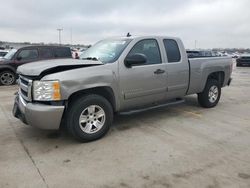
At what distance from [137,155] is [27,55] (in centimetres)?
999

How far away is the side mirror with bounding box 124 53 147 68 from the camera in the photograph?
5.20 meters

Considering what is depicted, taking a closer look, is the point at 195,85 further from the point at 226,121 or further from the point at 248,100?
the point at 248,100

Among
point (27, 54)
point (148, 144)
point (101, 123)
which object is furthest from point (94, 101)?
point (27, 54)

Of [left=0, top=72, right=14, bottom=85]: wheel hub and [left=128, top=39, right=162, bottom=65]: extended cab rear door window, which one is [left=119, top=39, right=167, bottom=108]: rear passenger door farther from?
[left=0, top=72, right=14, bottom=85]: wheel hub

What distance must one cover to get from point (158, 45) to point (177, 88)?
1.08 metres

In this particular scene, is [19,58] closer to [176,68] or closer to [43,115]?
[176,68]

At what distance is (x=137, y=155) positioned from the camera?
434 centimetres

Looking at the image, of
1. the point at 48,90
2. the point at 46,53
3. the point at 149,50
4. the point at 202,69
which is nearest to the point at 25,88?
the point at 48,90

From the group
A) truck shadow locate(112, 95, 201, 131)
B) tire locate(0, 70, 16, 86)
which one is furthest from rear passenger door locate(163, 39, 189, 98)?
tire locate(0, 70, 16, 86)

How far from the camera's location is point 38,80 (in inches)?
178

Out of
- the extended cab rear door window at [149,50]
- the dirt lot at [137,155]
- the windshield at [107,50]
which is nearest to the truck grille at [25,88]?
the dirt lot at [137,155]

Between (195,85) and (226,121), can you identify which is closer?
(226,121)

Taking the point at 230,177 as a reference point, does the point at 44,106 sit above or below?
above

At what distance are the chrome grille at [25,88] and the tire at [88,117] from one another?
0.70m
